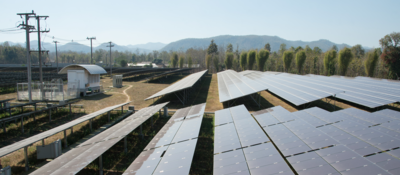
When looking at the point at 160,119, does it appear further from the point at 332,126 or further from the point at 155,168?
the point at 332,126

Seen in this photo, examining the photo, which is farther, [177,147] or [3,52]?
[3,52]

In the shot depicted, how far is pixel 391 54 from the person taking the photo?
40.2m

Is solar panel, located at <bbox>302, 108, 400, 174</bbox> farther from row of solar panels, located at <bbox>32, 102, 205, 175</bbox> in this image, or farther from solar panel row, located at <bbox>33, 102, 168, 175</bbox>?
solar panel row, located at <bbox>33, 102, 168, 175</bbox>

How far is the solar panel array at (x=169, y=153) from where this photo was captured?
5.15 meters

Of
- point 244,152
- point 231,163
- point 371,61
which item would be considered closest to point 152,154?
point 231,163

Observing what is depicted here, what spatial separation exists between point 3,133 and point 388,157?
56.0ft

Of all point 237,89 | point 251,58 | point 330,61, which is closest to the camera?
point 237,89

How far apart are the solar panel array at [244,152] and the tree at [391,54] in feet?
160

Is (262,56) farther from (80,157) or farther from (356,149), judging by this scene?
(80,157)

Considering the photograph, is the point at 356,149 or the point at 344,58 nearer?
the point at 356,149

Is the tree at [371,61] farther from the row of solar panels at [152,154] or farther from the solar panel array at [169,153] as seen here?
the row of solar panels at [152,154]

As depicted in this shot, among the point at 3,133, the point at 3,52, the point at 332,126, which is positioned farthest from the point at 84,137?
the point at 3,52

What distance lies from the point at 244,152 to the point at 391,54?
171 feet

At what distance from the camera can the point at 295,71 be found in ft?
197
